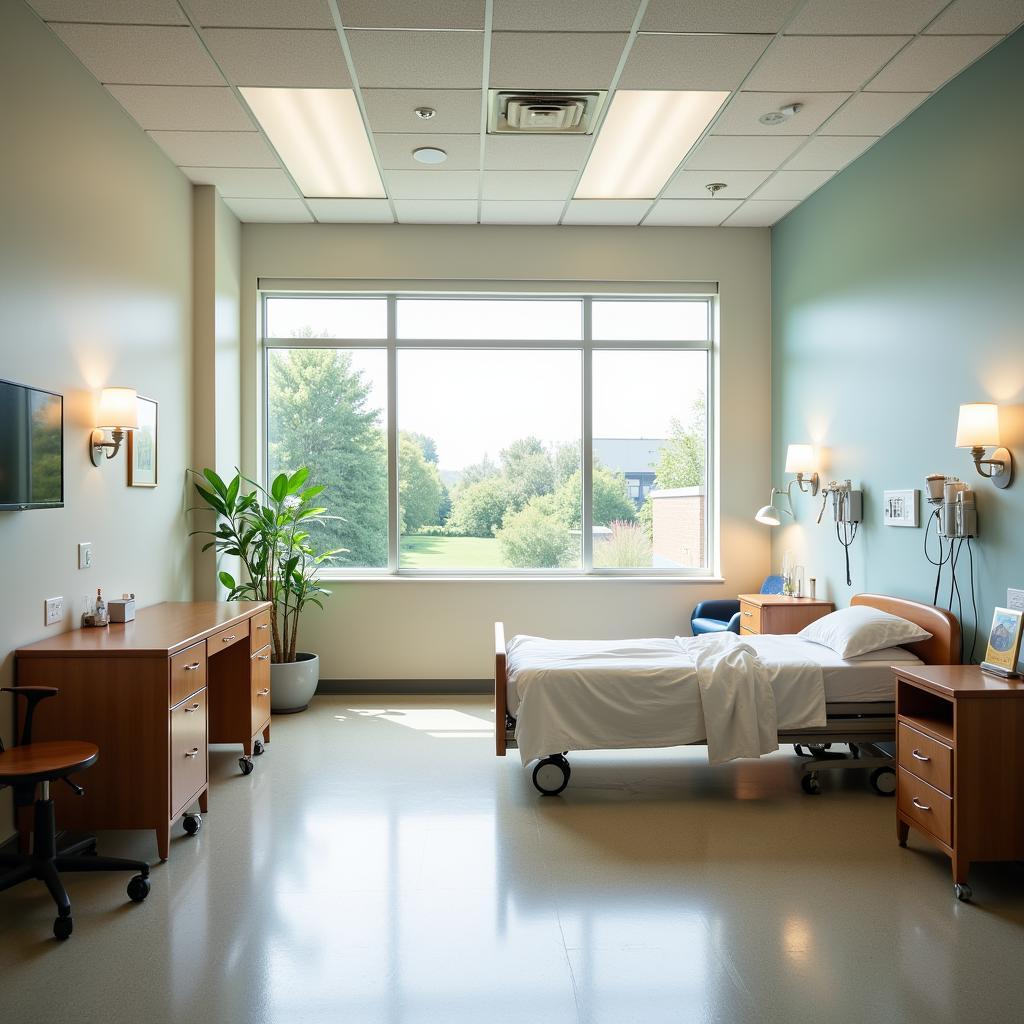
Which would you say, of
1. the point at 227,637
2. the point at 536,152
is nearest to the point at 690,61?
the point at 536,152

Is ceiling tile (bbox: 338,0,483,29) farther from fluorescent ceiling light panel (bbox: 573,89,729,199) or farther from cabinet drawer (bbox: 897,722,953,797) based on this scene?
cabinet drawer (bbox: 897,722,953,797)

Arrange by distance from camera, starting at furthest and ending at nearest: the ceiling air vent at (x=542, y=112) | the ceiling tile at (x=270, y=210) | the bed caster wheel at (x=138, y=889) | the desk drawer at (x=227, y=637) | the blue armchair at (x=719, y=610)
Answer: the blue armchair at (x=719, y=610) < the ceiling tile at (x=270, y=210) < the ceiling air vent at (x=542, y=112) < the desk drawer at (x=227, y=637) < the bed caster wheel at (x=138, y=889)

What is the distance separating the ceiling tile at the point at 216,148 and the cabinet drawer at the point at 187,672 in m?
2.92

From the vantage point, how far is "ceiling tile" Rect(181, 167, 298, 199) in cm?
520

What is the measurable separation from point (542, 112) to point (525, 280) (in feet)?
6.58

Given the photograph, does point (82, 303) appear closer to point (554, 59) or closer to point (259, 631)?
point (259, 631)

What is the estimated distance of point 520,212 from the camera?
599cm

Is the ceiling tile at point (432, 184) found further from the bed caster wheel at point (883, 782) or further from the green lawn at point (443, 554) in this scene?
the bed caster wheel at point (883, 782)

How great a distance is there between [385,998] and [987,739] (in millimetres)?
2292

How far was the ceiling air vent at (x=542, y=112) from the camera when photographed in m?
4.23

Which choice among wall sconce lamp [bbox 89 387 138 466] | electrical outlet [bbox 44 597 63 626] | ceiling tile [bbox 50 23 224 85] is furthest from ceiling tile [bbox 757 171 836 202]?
electrical outlet [bbox 44 597 63 626]

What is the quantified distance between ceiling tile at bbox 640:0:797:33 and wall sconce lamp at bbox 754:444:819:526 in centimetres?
274

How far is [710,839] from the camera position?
3.57m

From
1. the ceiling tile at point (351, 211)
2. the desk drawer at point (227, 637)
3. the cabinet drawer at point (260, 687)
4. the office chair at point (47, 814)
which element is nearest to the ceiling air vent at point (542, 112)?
the ceiling tile at point (351, 211)
